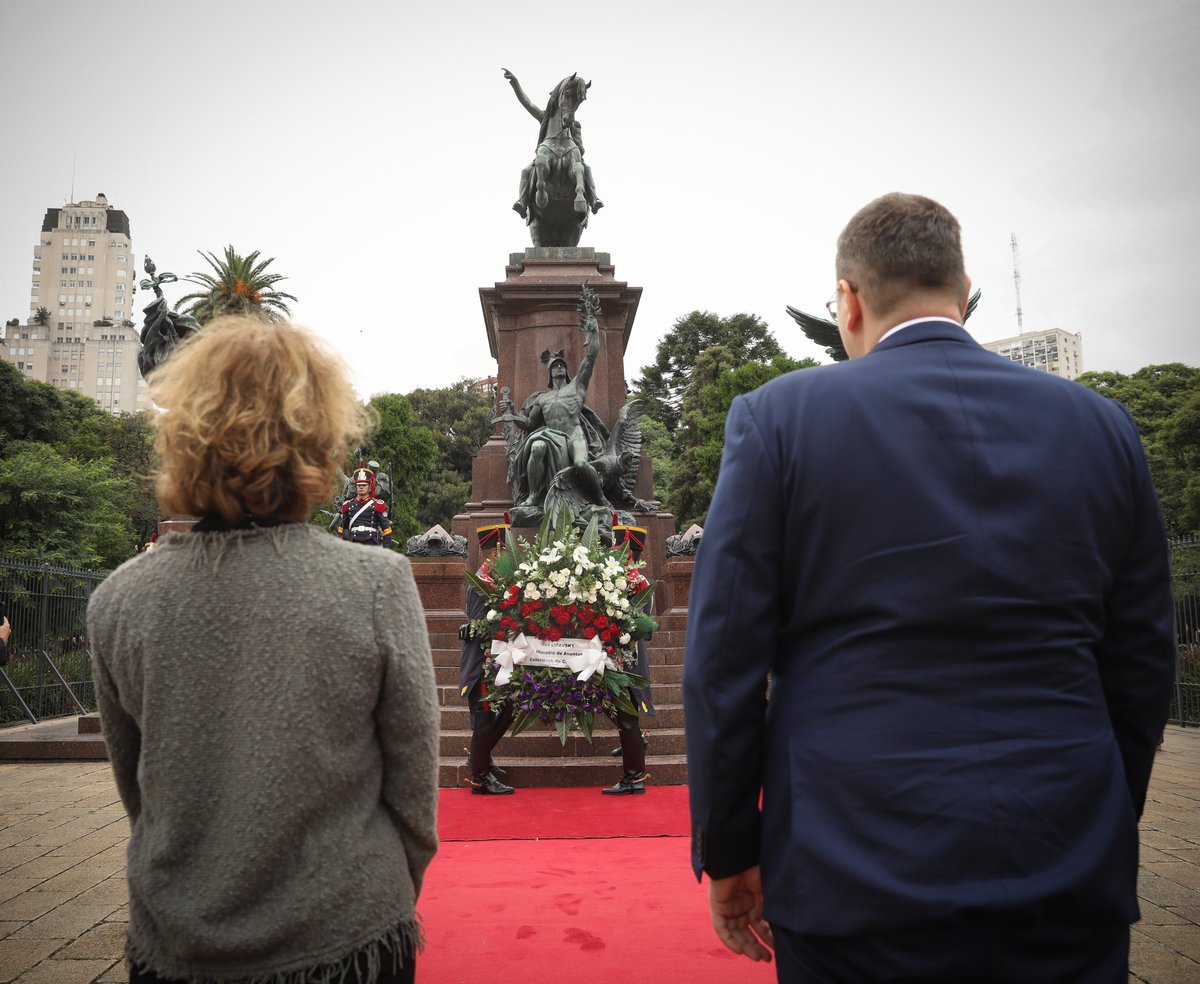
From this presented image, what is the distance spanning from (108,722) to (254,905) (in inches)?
19.0

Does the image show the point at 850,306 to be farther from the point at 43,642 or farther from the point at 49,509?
the point at 49,509

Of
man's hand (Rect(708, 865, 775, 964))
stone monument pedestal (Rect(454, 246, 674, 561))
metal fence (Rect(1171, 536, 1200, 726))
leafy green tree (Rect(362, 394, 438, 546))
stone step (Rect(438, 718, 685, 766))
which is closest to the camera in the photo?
man's hand (Rect(708, 865, 775, 964))

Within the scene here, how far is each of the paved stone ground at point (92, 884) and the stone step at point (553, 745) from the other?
2.66 metres

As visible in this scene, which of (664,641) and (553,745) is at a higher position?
(664,641)

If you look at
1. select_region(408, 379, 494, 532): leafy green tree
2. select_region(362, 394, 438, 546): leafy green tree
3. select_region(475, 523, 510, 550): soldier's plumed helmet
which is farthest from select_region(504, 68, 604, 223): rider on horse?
select_region(408, 379, 494, 532): leafy green tree

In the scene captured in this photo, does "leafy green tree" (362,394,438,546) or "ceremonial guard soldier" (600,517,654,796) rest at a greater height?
"leafy green tree" (362,394,438,546)

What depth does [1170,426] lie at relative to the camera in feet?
93.3

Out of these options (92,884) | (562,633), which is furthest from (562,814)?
(92,884)

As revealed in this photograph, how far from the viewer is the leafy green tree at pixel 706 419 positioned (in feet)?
129

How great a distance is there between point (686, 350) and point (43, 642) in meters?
38.2

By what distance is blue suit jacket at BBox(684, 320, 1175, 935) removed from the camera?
1478mm

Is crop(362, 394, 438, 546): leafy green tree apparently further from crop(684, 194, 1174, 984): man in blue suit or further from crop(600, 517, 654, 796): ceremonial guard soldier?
crop(684, 194, 1174, 984): man in blue suit

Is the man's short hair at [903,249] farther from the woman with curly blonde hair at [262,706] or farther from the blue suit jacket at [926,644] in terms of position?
the woman with curly blonde hair at [262,706]

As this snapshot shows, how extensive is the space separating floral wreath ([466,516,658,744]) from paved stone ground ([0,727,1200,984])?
103 inches
